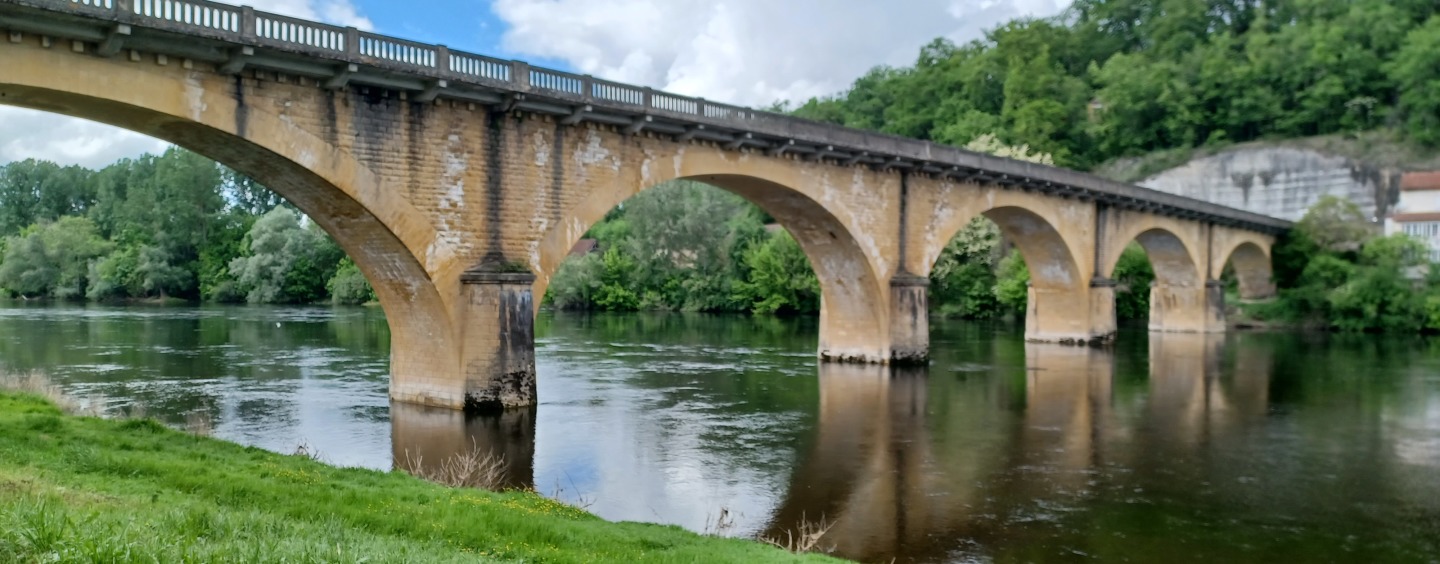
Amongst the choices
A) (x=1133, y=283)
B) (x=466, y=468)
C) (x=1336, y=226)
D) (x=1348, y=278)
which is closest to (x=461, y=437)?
(x=466, y=468)

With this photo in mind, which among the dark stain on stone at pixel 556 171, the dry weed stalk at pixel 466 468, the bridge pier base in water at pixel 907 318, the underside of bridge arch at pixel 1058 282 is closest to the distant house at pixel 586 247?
the underside of bridge arch at pixel 1058 282

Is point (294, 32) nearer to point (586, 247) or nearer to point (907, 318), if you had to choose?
point (907, 318)

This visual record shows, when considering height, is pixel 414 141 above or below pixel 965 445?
above

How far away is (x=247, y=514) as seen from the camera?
6.40 meters

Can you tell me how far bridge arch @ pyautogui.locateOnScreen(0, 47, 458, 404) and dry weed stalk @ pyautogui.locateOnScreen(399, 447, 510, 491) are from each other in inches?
145

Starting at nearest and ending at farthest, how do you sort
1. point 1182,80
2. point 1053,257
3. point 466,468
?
point 466,468 < point 1053,257 < point 1182,80

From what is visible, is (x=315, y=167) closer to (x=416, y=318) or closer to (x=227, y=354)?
(x=416, y=318)

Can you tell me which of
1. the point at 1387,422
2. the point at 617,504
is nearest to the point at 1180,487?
the point at 617,504

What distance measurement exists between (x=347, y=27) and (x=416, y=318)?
5077mm

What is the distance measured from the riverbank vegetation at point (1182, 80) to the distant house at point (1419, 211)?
12.8ft

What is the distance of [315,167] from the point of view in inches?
595

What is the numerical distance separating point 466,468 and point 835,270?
16.5 meters

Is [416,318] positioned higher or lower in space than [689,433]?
higher

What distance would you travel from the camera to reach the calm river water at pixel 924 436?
11.1 m
